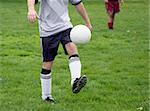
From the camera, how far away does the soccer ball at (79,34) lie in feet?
19.5

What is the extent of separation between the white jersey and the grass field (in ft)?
3.08

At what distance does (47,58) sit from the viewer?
630cm

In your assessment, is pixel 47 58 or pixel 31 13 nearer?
pixel 31 13

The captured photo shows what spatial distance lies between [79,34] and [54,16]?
43 cm

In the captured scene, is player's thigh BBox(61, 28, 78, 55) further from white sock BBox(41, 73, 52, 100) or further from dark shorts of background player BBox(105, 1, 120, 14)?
dark shorts of background player BBox(105, 1, 120, 14)

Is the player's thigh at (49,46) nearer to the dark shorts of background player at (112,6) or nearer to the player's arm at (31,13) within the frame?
the player's arm at (31,13)

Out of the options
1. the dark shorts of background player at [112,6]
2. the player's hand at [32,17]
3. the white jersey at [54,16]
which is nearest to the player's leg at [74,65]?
the white jersey at [54,16]

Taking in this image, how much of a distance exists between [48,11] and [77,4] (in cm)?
37

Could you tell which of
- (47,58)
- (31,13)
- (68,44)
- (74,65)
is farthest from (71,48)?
(31,13)

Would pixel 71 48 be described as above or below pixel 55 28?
below

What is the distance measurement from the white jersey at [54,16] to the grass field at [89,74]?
94 cm

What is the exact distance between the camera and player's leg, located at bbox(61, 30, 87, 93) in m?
5.82

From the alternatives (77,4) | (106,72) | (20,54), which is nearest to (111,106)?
(77,4)

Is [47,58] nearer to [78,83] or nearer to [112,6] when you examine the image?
[78,83]
